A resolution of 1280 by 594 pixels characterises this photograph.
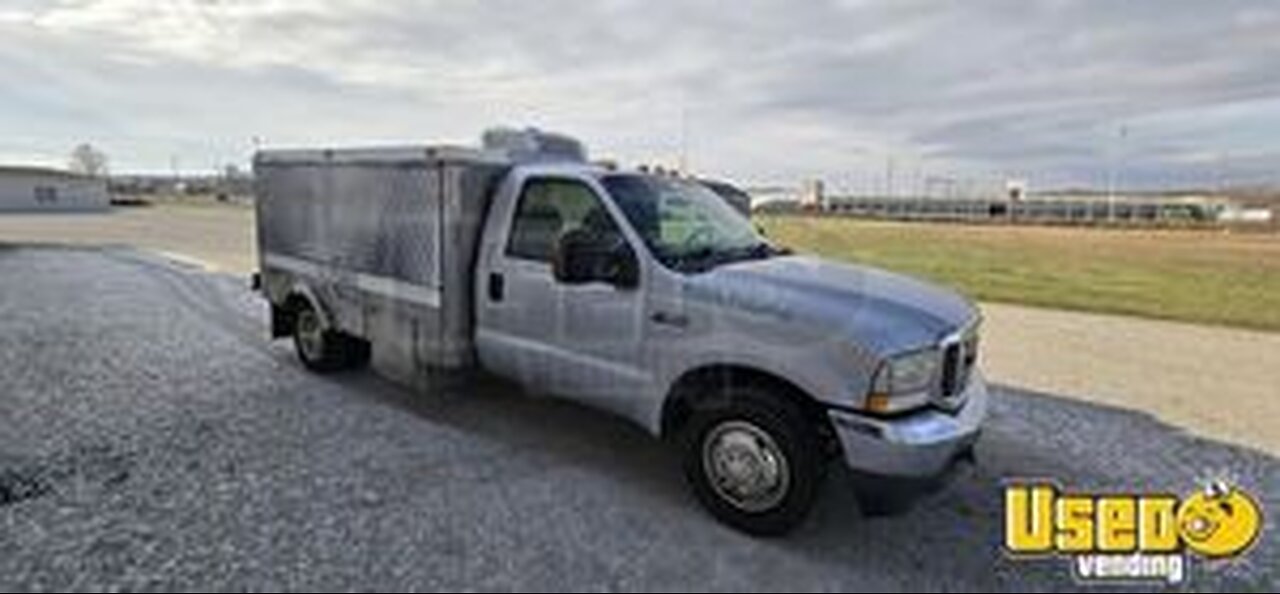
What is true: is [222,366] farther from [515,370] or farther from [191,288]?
[191,288]

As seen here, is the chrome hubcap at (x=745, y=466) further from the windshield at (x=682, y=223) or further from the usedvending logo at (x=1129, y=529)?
the usedvending logo at (x=1129, y=529)

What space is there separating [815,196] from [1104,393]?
324 feet

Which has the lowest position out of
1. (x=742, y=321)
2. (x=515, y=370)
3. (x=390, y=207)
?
(x=515, y=370)

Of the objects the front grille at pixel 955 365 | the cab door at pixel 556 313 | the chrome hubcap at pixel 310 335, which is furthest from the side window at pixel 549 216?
the chrome hubcap at pixel 310 335

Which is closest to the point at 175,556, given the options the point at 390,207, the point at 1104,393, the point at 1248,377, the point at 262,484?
the point at 262,484

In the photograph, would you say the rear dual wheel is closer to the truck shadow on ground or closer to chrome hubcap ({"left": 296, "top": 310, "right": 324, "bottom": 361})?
chrome hubcap ({"left": 296, "top": 310, "right": 324, "bottom": 361})

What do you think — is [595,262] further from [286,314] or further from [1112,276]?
[1112,276]

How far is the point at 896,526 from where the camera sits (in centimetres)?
444

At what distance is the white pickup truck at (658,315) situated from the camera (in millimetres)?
3977

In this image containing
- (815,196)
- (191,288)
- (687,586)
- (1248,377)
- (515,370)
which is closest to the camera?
(687,586)

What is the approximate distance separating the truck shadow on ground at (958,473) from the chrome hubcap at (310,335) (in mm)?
429

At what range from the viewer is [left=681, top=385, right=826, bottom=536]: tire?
4.10 m

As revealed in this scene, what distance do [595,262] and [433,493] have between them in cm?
163

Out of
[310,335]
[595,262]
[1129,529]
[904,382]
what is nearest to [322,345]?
[310,335]
